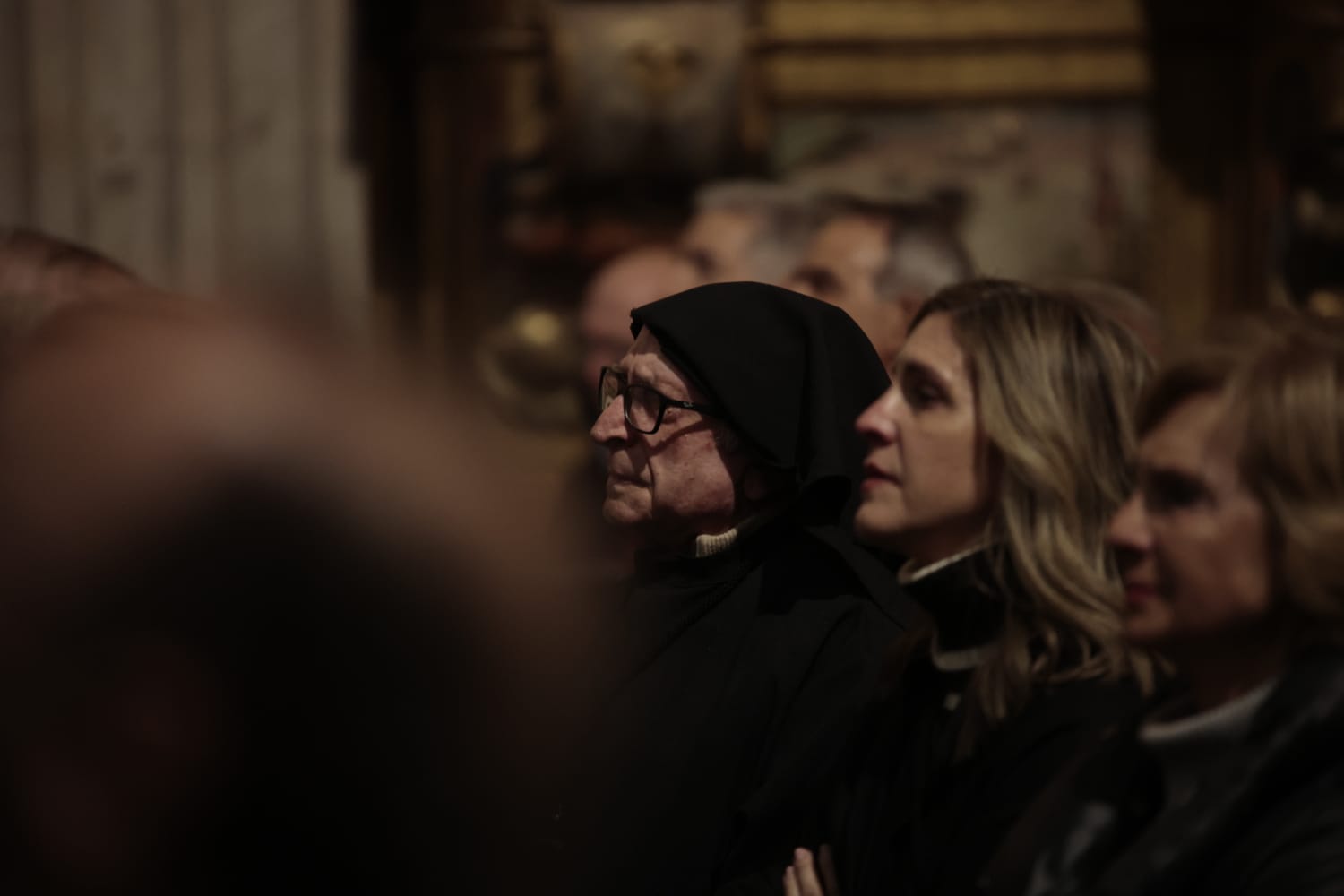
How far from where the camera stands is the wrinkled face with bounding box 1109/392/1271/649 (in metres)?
1.72

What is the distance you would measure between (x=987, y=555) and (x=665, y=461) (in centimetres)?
48

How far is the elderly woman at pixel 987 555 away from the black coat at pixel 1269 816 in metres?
0.55

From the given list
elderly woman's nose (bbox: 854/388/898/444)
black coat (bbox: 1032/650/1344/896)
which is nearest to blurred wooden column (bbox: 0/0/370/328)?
elderly woman's nose (bbox: 854/388/898/444)

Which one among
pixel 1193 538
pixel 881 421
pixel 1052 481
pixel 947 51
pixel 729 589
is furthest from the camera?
pixel 947 51

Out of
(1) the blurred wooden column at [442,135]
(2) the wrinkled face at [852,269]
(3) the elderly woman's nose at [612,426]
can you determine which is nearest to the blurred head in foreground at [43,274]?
(3) the elderly woman's nose at [612,426]

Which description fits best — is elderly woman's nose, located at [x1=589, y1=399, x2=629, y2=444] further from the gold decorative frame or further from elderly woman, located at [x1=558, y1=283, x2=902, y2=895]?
the gold decorative frame

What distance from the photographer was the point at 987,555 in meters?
2.40

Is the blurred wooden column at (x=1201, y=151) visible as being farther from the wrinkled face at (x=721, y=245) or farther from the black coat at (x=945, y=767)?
the black coat at (x=945, y=767)

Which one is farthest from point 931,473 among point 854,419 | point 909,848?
point 909,848

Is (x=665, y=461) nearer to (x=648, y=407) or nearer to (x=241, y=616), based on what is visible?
(x=648, y=407)

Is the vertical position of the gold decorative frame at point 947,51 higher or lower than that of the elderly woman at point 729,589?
higher

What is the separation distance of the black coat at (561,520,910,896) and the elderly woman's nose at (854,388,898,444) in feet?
0.85

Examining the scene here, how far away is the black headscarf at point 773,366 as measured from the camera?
98.3 inches

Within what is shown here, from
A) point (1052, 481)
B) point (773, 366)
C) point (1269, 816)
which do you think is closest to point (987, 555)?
point (1052, 481)
